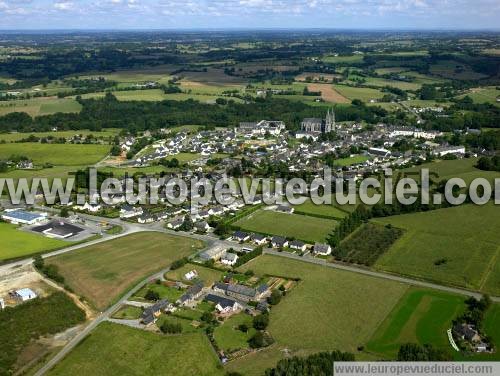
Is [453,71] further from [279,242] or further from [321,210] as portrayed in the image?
[279,242]

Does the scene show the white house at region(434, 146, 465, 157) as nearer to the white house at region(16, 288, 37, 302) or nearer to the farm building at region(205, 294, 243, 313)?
the farm building at region(205, 294, 243, 313)

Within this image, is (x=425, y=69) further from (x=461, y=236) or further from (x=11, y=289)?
(x=11, y=289)

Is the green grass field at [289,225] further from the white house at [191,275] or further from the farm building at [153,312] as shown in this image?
the farm building at [153,312]

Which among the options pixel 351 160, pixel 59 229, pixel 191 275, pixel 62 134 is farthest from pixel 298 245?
pixel 62 134

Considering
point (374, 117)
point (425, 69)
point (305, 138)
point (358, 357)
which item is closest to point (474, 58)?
point (425, 69)

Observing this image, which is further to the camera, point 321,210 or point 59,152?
point 59,152

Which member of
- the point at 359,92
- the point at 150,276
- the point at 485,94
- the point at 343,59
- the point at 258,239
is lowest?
the point at 150,276
